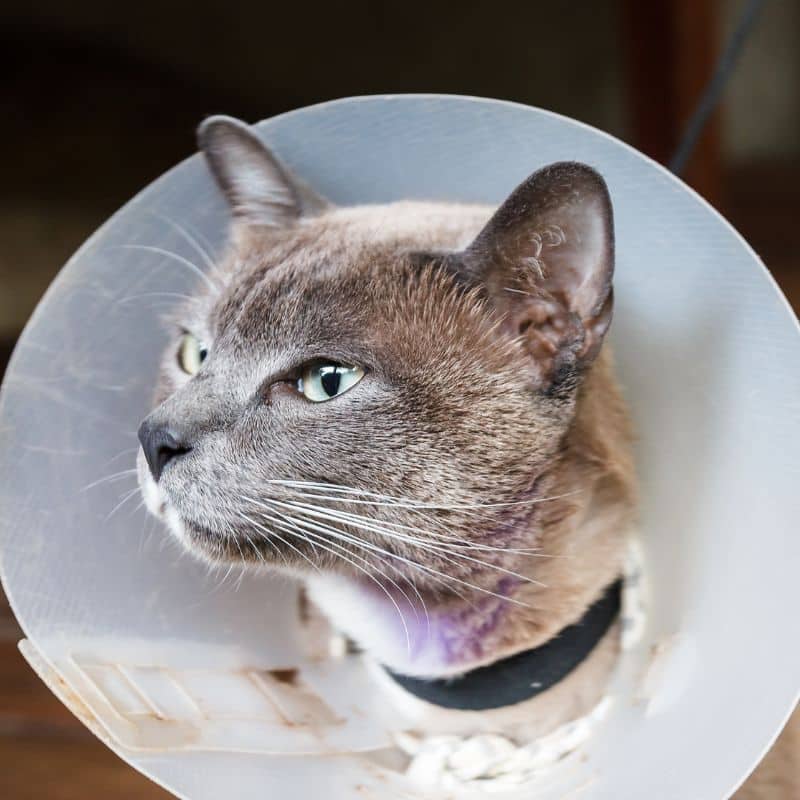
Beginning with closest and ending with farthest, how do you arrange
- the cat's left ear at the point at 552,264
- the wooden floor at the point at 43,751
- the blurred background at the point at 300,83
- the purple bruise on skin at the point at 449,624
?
the cat's left ear at the point at 552,264 → the purple bruise on skin at the point at 449,624 → the wooden floor at the point at 43,751 → the blurred background at the point at 300,83

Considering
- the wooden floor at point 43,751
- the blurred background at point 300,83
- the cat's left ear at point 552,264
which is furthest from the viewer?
the blurred background at point 300,83

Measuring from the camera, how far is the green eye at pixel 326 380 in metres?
0.77

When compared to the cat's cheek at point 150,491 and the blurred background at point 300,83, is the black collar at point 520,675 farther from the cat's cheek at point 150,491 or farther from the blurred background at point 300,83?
the blurred background at point 300,83

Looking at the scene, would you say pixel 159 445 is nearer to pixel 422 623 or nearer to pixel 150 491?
pixel 150 491

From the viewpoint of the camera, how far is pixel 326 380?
77 centimetres

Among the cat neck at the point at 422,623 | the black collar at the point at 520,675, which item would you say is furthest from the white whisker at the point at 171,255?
the black collar at the point at 520,675

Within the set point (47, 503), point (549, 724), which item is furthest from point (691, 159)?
point (47, 503)

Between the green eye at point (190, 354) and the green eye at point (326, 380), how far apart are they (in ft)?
0.48

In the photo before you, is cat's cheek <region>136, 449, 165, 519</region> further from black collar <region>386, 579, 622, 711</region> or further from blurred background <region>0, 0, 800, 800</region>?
blurred background <region>0, 0, 800, 800</region>

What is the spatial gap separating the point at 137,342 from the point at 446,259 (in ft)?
Result: 1.14

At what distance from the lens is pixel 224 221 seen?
3.24 ft

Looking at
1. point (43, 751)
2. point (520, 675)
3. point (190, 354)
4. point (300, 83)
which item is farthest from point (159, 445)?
point (300, 83)

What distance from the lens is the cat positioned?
2.44ft

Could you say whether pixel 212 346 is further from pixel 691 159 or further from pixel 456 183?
pixel 691 159
